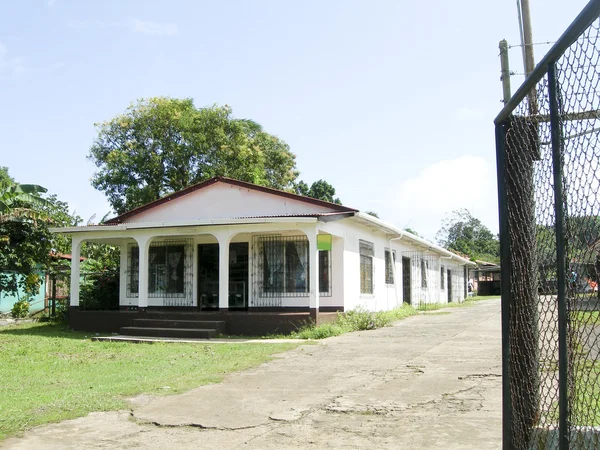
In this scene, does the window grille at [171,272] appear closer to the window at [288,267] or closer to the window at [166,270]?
the window at [166,270]

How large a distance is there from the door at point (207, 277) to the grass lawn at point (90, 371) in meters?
3.97

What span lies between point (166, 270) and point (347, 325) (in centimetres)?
621

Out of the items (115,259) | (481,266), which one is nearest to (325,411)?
(115,259)

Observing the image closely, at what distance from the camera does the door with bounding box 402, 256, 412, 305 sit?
2466cm

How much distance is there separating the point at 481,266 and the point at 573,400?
144ft

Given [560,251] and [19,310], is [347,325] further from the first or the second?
[560,251]

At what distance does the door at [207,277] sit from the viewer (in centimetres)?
1852

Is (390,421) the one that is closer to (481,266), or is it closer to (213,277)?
(213,277)

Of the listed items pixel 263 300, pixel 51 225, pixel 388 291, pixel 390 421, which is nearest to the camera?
pixel 390 421

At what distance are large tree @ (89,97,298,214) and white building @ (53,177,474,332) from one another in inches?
435

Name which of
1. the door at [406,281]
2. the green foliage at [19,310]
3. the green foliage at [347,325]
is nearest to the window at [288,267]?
the green foliage at [347,325]

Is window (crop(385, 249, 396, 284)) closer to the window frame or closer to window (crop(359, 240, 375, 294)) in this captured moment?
the window frame

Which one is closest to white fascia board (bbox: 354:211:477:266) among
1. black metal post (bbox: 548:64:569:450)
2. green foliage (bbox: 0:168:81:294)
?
green foliage (bbox: 0:168:81:294)

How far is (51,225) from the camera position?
20609 mm
